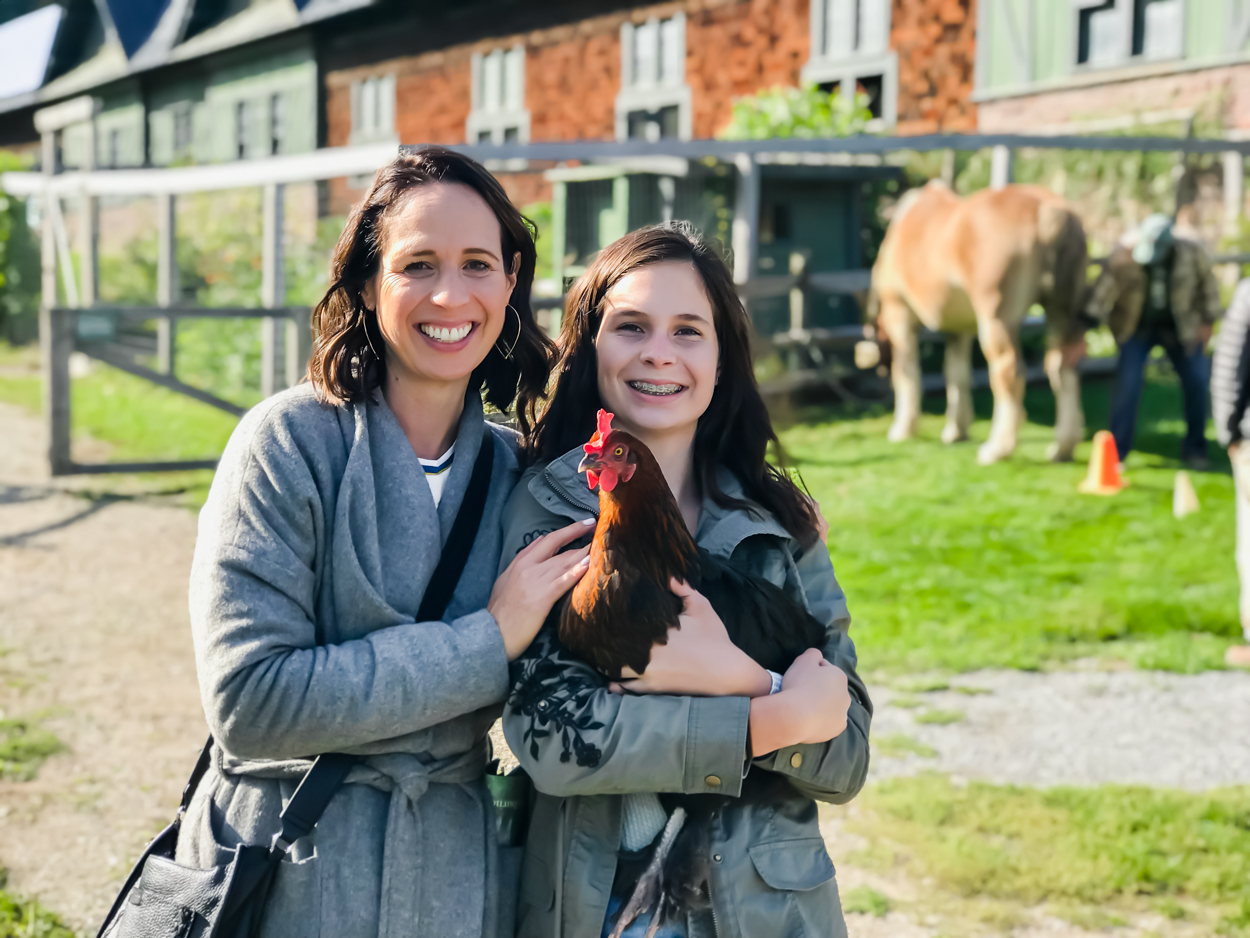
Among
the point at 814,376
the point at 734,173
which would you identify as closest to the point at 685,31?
the point at 734,173

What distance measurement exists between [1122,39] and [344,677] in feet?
49.2

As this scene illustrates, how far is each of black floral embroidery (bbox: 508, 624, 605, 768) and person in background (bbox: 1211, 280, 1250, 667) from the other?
425 centimetres

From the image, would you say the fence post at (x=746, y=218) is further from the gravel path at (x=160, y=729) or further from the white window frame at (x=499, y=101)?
the white window frame at (x=499, y=101)

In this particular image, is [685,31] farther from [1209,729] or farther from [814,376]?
[1209,729]

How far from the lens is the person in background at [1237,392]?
201 inches

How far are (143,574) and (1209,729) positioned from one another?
5781 millimetres

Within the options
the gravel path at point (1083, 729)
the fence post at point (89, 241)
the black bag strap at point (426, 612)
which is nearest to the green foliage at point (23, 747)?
the black bag strap at point (426, 612)

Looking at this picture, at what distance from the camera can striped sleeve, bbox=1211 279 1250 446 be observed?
16.8 ft

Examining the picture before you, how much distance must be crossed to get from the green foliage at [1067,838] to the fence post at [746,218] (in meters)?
7.12

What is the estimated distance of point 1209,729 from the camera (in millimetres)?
4691

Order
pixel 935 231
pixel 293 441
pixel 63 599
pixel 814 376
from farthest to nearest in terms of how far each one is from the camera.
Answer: pixel 814 376 → pixel 935 231 → pixel 63 599 → pixel 293 441

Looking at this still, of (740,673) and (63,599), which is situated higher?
(740,673)

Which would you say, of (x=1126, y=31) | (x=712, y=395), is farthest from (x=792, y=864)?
(x=1126, y=31)

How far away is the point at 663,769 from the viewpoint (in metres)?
1.81
